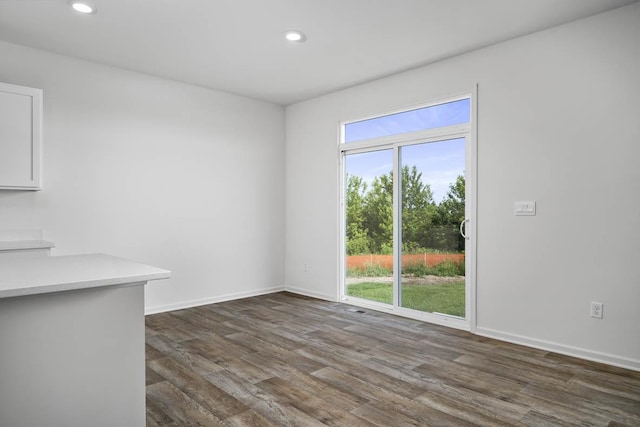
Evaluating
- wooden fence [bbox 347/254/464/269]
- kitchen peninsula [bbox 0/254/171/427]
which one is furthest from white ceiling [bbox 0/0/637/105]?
kitchen peninsula [bbox 0/254/171/427]

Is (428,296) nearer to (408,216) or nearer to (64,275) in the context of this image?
(408,216)

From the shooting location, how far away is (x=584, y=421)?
2209 mm

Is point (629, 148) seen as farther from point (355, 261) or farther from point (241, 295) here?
point (241, 295)

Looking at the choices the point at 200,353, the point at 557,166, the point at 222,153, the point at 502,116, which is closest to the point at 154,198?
the point at 222,153

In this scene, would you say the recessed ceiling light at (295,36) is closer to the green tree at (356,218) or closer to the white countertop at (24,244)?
the green tree at (356,218)

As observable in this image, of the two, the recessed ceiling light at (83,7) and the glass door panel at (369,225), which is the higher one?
the recessed ceiling light at (83,7)

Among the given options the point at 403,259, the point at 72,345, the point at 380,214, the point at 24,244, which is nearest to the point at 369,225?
the point at 380,214

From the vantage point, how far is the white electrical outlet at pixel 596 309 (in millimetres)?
3051

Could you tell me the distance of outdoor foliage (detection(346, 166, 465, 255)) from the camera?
402cm

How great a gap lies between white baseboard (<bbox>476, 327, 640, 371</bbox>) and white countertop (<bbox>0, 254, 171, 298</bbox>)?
2.99 metres

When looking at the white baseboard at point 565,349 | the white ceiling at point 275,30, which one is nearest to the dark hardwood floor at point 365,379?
the white baseboard at point 565,349

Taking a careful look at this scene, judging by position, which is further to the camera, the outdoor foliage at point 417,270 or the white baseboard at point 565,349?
the outdoor foliage at point 417,270

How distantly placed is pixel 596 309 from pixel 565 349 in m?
0.40

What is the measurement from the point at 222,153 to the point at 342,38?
2245mm
